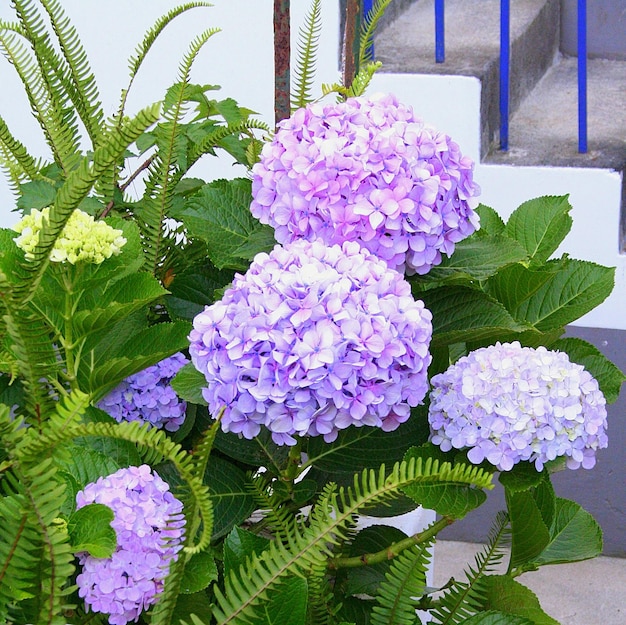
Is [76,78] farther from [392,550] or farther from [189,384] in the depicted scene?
[392,550]

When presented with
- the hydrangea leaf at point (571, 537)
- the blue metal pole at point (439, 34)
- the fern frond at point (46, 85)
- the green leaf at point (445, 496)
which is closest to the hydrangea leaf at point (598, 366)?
the hydrangea leaf at point (571, 537)

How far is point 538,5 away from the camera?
2939mm

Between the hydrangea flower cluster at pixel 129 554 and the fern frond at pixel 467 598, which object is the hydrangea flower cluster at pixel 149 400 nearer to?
the hydrangea flower cluster at pixel 129 554

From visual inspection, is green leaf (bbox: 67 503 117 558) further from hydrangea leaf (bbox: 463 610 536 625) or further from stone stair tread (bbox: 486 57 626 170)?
stone stair tread (bbox: 486 57 626 170)

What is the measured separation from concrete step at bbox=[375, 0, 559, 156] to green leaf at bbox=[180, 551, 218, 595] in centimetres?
163

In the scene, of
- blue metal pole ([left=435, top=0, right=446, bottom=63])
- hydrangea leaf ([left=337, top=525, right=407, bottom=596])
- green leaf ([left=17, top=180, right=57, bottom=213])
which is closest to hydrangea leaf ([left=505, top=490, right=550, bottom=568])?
hydrangea leaf ([left=337, top=525, right=407, bottom=596])

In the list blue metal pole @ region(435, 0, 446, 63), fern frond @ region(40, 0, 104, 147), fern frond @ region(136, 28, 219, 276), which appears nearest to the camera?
fern frond @ region(136, 28, 219, 276)

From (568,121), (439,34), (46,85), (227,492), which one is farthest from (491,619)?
(568,121)

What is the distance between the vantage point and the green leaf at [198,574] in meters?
0.80

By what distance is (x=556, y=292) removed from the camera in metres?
1.13

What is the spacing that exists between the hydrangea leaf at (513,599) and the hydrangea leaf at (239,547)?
0.23 m

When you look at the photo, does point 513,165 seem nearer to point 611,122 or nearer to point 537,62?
point 611,122

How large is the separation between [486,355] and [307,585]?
0.95ft

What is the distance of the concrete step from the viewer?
7.54 ft
